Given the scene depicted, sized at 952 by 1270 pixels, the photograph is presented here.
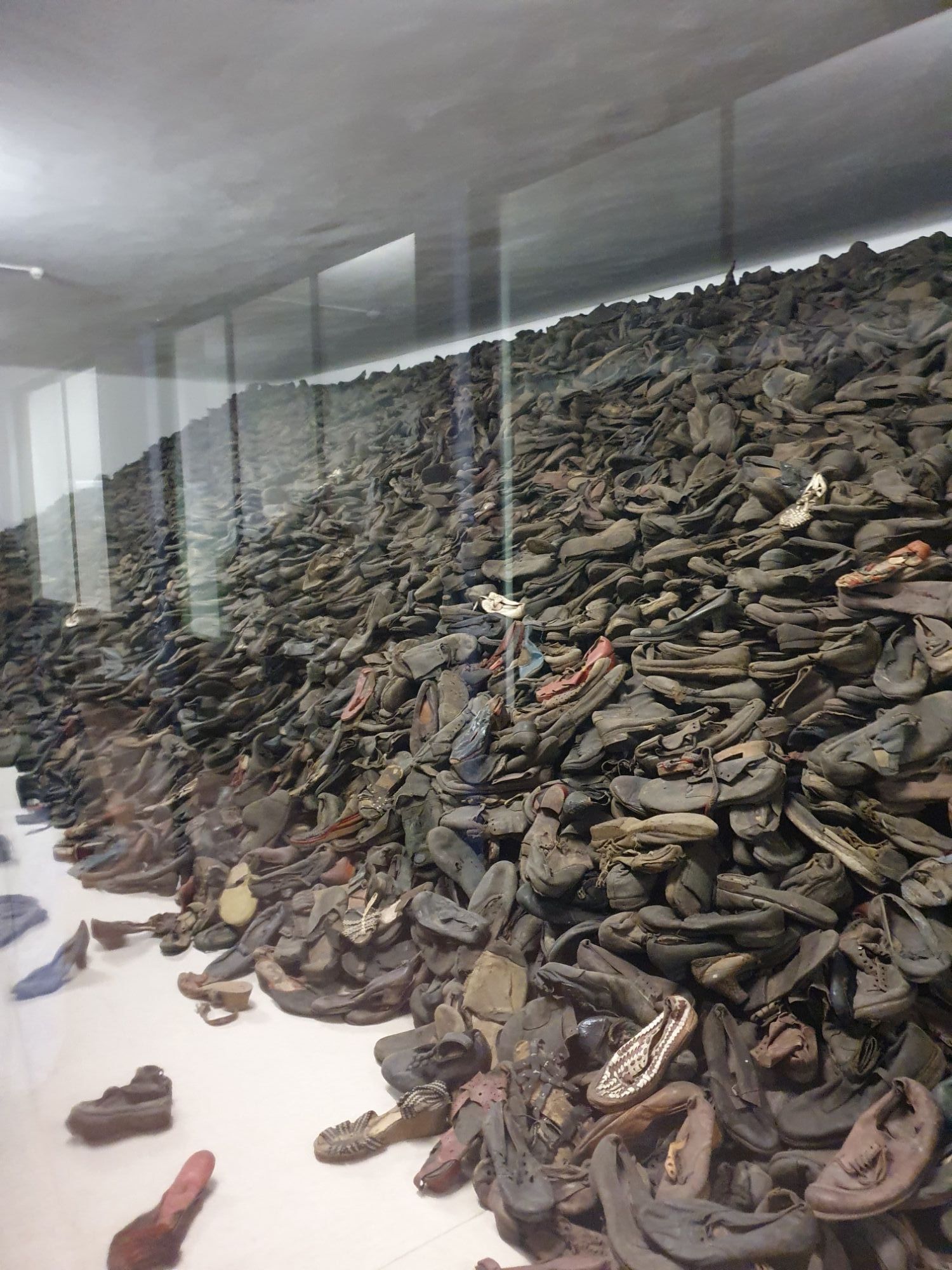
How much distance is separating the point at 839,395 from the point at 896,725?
141cm

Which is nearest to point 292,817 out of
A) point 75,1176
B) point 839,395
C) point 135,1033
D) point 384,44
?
point 135,1033

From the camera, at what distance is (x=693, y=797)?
1561mm

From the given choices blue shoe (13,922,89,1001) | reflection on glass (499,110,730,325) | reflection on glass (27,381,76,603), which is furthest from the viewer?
reflection on glass (499,110,730,325)

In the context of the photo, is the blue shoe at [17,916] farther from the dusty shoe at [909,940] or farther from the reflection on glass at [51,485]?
the dusty shoe at [909,940]

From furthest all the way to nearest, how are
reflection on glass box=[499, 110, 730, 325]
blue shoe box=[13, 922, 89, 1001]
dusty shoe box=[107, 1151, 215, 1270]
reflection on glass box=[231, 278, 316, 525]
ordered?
reflection on glass box=[499, 110, 730, 325] < reflection on glass box=[231, 278, 316, 525] < blue shoe box=[13, 922, 89, 1001] < dusty shoe box=[107, 1151, 215, 1270]

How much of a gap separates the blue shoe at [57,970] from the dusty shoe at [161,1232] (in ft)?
1.74

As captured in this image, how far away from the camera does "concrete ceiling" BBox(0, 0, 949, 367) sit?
48.5 inches

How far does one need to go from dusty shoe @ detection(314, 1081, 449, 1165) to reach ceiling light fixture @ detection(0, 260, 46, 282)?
1495mm

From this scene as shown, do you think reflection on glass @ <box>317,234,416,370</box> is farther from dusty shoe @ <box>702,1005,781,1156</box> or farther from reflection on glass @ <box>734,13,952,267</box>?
dusty shoe @ <box>702,1005,781,1156</box>

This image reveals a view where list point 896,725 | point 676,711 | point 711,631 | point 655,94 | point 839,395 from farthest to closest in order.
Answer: point 839,395 → point 711,631 → point 676,711 → point 655,94 → point 896,725

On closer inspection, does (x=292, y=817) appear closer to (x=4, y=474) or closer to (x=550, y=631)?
(x=550, y=631)

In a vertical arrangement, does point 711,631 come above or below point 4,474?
below

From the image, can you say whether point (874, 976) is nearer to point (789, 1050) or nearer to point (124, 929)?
point (789, 1050)

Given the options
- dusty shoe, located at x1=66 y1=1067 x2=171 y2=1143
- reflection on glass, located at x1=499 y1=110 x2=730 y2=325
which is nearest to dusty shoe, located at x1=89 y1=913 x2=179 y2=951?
dusty shoe, located at x1=66 y1=1067 x2=171 y2=1143
